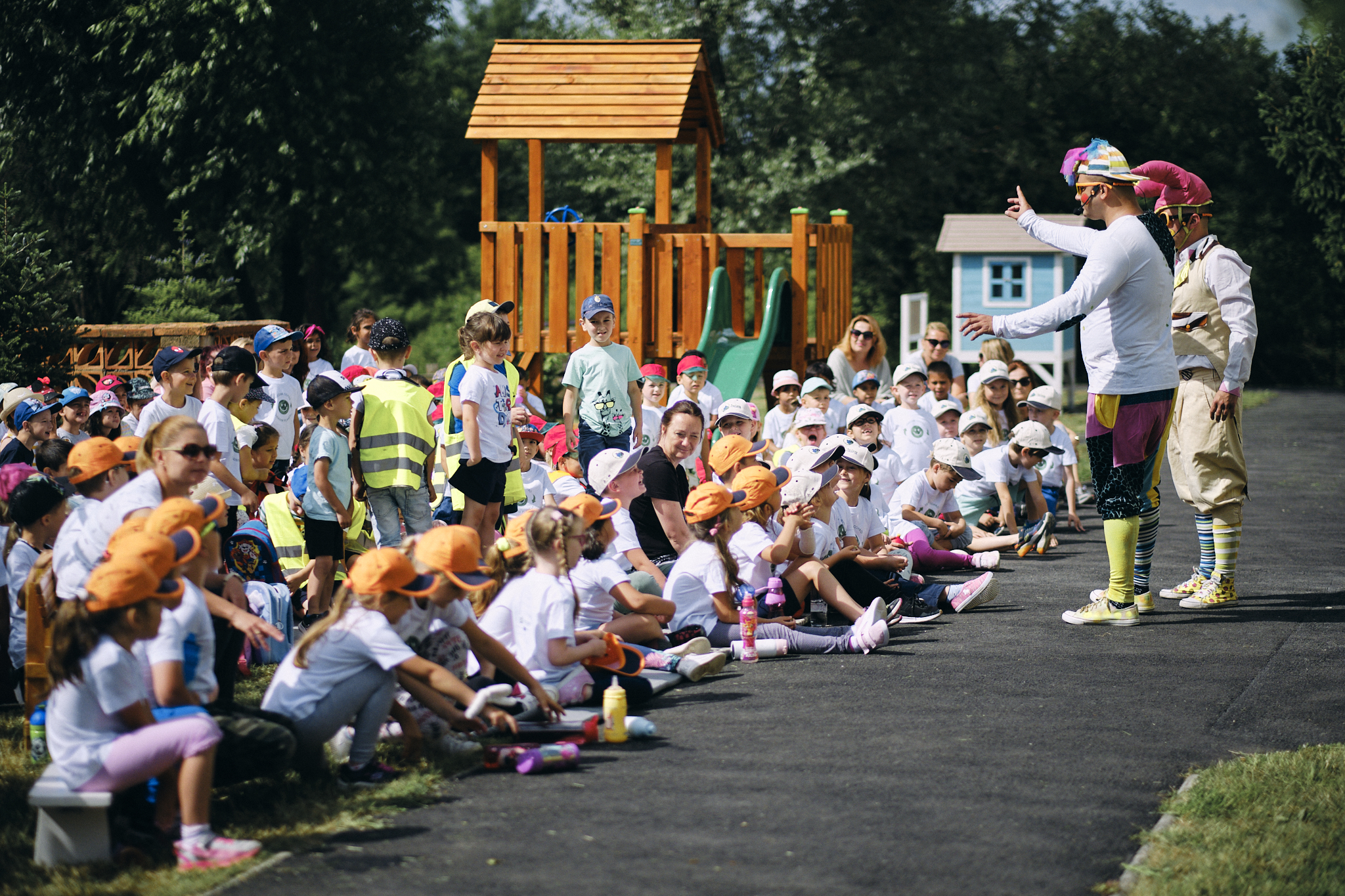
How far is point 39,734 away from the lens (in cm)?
547

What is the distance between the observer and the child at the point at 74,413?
893 cm

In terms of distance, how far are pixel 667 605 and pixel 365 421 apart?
2.37 meters

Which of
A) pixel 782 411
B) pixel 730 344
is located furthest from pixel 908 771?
pixel 730 344

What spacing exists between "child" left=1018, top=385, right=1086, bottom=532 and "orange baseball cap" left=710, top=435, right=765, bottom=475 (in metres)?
4.16

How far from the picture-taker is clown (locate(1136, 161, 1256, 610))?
8.22 m

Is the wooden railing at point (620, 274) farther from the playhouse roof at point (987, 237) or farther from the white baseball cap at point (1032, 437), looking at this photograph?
the playhouse roof at point (987, 237)

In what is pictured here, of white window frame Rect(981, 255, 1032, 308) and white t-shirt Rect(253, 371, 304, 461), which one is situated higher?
white window frame Rect(981, 255, 1032, 308)

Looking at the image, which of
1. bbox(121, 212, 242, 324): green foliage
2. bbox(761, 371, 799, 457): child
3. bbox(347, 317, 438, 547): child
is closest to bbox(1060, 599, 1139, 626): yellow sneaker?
bbox(347, 317, 438, 547): child

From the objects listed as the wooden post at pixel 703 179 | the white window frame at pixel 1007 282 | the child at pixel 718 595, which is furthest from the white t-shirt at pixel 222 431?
the white window frame at pixel 1007 282

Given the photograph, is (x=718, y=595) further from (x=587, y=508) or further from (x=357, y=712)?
(x=357, y=712)

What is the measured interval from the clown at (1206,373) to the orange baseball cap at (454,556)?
4879 millimetres

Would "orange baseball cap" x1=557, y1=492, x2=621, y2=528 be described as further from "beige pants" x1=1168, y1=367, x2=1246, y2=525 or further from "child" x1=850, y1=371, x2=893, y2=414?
"child" x1=850, y1=371, x2=893, y2=414

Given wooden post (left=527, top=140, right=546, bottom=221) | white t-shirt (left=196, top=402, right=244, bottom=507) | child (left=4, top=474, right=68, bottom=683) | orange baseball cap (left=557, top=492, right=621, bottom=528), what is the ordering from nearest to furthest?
child (left=4, top=474, right=68, bottom=683)
orange baseball cap (left=557, top=492, right=621, bottom=528)
white t-shirt (left=196, top=402, right=244, bottom=507)
wooden post (left=527, top=140, right=546, bottom=221)

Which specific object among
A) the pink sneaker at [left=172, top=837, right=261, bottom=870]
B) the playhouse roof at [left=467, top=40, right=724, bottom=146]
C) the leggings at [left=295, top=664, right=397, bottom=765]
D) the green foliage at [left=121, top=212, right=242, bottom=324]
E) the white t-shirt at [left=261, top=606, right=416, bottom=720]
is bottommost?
the pink sneaker at [left=172, top=837, right=261, bottom=870]
